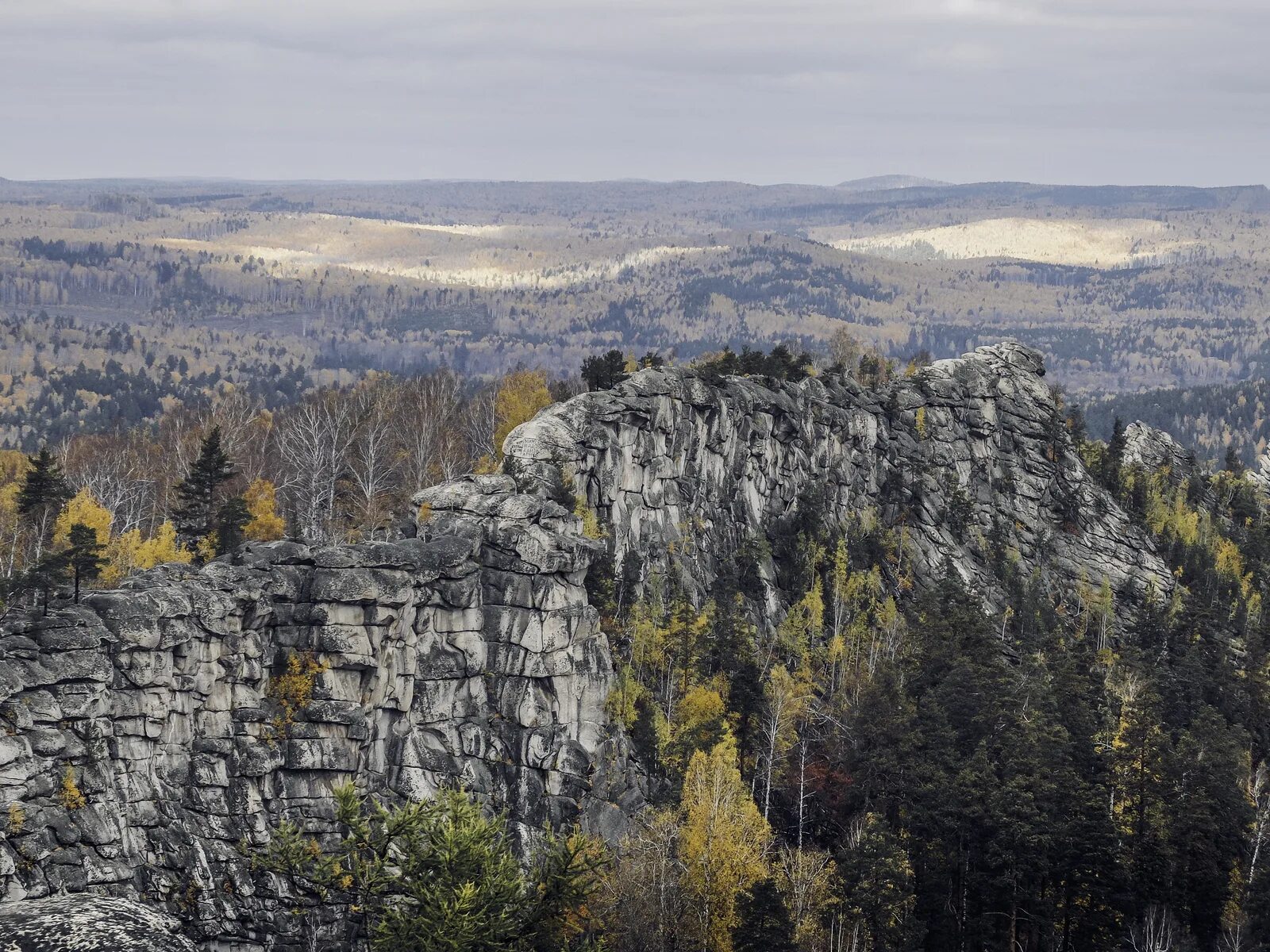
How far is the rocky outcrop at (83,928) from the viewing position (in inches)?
1750

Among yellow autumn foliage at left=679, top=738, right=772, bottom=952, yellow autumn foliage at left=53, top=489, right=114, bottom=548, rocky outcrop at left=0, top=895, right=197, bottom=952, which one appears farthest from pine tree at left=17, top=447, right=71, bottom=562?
yellow autumn foliage at left=679, top=738, right=772, bottom=952

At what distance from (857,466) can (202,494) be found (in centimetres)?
5643

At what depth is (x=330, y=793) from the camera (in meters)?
68.7

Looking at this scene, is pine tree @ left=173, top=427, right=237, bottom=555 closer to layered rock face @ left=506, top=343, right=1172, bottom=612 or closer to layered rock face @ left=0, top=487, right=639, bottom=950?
layered rock face @ left=0, top=487, right=639, bottom=950

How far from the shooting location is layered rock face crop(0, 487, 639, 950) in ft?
197

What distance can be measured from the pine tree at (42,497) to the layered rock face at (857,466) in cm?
2509

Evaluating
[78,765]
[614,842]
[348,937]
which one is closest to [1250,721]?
[614,842]

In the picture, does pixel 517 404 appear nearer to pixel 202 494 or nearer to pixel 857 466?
pixel 857 466

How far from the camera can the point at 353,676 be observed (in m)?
71.3

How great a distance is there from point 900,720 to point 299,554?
1332 inches

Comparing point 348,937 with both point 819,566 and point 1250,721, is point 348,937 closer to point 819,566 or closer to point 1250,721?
point 819,566

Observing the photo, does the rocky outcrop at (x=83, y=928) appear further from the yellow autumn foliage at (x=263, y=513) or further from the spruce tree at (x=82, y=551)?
the yellow autumn foliage at (x=263, y=513)

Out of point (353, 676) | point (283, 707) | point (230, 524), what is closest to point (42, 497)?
point (230, 524)

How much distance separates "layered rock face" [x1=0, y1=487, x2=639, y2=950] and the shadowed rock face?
0.31 feet
